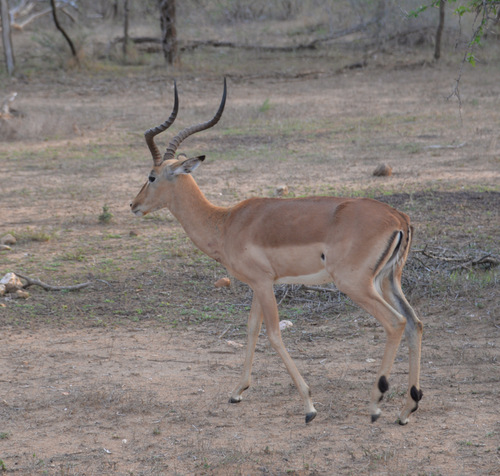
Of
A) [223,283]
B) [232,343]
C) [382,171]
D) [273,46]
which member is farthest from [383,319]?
[273,46]

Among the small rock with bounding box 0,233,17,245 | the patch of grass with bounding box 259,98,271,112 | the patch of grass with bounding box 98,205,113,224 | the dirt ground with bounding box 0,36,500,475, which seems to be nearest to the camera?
the dirt ground with bounding box 0,36,500,475

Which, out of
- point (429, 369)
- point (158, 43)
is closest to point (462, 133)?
point (429, 369)

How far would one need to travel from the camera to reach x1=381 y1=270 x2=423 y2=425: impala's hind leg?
4223 mm

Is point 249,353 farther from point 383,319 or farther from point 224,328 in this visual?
point 224,328

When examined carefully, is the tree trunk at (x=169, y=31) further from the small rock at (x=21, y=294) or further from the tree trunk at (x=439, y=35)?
the small rock at (x=21, y=294)

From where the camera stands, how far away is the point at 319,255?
4.34 meters

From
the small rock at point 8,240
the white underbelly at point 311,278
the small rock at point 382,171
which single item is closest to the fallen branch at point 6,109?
the small rock at point 8,240

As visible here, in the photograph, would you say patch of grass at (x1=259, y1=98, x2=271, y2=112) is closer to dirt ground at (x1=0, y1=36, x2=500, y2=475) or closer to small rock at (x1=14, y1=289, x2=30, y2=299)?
dirt ground at (x1=0, y1=36, x2=500, y2=475)

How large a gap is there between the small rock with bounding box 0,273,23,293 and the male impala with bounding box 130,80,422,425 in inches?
93.6

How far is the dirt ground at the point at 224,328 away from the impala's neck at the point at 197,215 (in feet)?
2.99

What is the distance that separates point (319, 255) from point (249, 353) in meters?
0.83

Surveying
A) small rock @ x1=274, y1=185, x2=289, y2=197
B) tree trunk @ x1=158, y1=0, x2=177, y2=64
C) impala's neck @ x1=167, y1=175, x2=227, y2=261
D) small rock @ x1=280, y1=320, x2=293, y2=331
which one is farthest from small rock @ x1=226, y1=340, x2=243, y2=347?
tree trunk @ x1=158, y1=0, x2=177, y2=64

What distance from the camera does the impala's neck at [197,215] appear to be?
16.0 feet

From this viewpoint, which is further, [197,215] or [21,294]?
[21,294]
